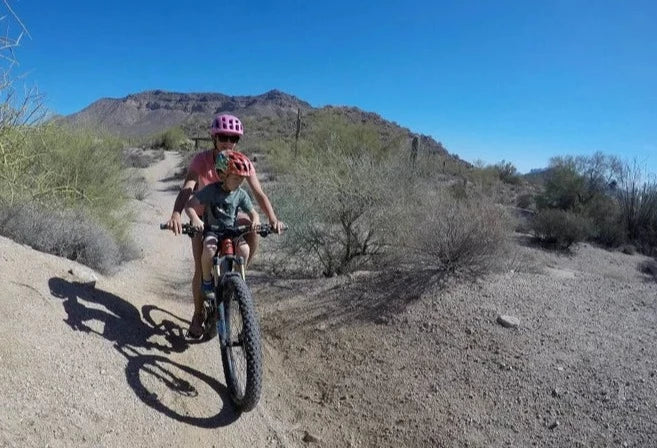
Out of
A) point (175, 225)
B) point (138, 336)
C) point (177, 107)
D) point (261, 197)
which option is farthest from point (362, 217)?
point (177, 107)

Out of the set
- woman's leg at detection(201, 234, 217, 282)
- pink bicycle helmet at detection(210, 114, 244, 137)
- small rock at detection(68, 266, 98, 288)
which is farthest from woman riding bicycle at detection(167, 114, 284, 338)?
small rock at detection(68, 266, 98, 288)

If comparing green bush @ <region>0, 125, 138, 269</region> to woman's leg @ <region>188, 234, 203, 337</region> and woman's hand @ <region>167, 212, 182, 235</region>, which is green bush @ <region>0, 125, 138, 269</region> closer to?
woman's leg @ <region>188, 234, 203, 337</region>

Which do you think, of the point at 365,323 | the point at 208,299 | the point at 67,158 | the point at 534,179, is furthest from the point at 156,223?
the point at 534,179

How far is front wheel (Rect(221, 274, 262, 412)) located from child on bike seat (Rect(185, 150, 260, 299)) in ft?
1.12

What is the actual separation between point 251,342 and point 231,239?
3.15ft

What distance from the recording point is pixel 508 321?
562 cm

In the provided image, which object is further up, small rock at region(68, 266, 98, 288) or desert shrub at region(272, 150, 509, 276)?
desert shrub at region(272, 150, 509, 276)

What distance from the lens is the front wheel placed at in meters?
3.51

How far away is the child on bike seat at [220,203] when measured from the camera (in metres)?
4.10

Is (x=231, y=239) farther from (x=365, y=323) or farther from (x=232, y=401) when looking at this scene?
(x=365, y=323)

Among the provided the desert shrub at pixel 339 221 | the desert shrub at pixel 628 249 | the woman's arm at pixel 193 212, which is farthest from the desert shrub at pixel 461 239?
the desert shrub at pixel 628 249

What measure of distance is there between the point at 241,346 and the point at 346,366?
1667 millimetres

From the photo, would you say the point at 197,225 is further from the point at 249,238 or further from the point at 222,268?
the point at 249,238

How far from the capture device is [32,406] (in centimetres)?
297
